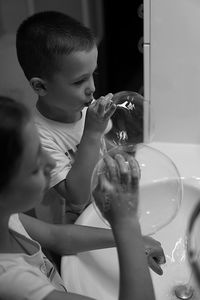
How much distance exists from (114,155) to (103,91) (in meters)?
0.90

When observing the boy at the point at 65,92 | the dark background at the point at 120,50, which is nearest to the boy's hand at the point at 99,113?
the boy at the point at 65,92

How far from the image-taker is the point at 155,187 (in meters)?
0.86

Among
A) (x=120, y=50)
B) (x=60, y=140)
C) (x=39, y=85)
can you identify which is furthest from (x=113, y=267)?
(x=120, y=50)

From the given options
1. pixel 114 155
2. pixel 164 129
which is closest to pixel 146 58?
pixel 164 129

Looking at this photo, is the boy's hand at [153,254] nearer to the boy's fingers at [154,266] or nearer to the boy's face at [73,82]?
the boy's fingers at [154,266]

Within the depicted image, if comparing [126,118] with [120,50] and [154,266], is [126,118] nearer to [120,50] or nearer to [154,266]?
[154,266]

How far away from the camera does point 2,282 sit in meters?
0.54

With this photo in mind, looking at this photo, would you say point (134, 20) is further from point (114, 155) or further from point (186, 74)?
point (114, 155)

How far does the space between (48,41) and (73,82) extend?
0.08m

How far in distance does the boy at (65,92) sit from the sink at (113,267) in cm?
9

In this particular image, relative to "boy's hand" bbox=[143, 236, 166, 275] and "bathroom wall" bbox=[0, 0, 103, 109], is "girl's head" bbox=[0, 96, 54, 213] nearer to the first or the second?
"boy's hand" bbox=[143, 236, 166, 275]

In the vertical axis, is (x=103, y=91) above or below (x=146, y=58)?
below

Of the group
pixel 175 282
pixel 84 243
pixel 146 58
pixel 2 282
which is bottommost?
pixel 175 282

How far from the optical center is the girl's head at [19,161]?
1.66 feet
